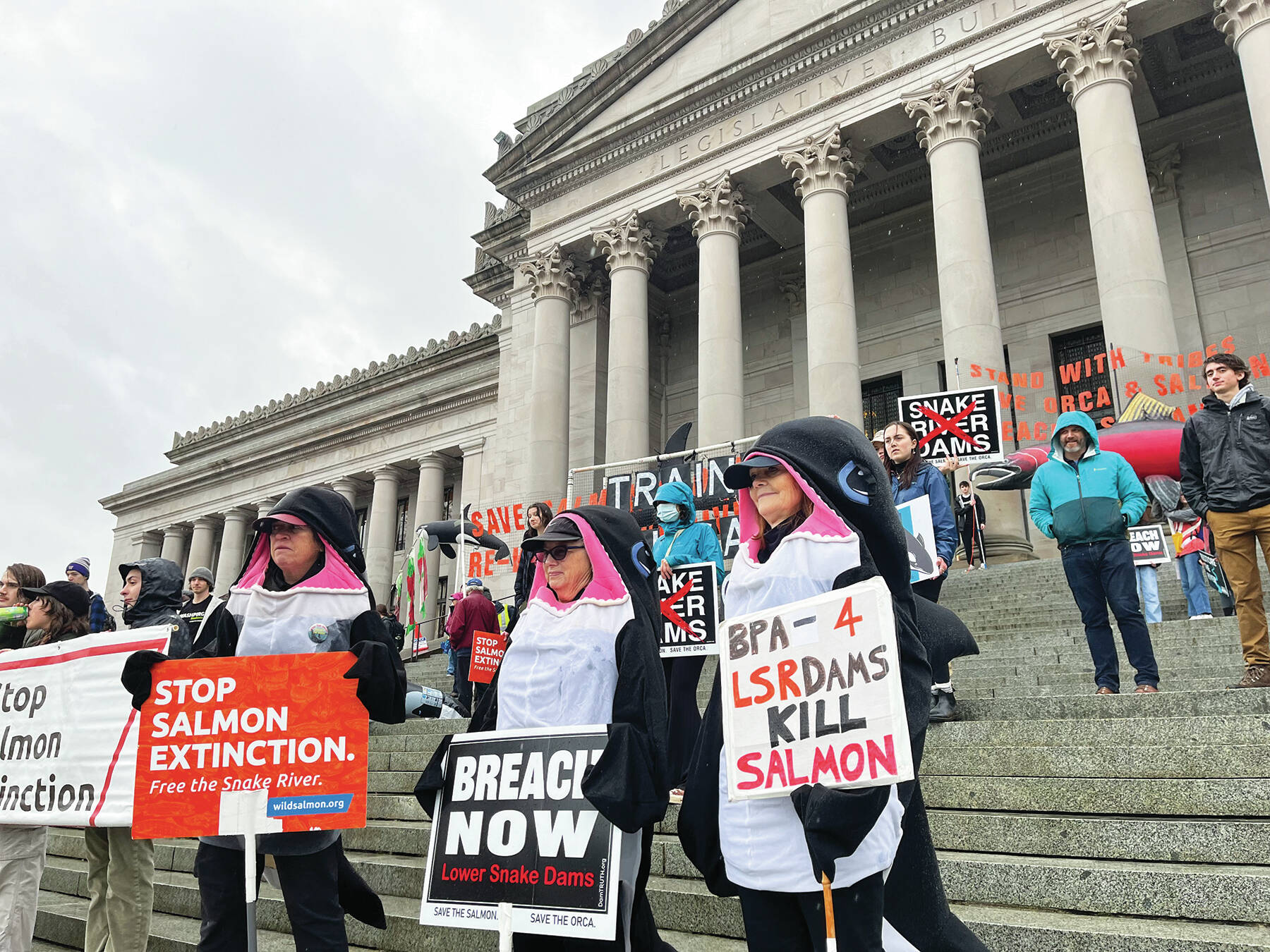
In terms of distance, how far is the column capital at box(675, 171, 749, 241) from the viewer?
2086 cm

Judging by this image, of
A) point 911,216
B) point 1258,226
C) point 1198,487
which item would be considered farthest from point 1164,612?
point 911,216

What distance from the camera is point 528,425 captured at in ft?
77.4

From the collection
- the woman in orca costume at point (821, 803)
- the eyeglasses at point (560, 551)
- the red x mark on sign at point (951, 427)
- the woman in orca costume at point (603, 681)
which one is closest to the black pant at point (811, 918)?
the woman in orca costume at point (821, 803)

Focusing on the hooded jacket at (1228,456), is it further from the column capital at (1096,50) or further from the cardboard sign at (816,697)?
the column capital at (1096,50)

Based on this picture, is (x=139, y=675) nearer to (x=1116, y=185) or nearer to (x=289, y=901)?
(x=289, y=901)

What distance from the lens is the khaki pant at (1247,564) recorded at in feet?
18.7

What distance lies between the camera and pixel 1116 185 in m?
15.6

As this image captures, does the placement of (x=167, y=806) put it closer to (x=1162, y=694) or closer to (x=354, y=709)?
(x=354, y=709)

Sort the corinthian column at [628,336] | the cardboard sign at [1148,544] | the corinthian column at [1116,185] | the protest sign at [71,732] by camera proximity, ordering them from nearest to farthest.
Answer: the protest sign at [71,732] → the cardboard sign at [1148,544] → the corinthian column at [1116,185] → the corinthian column at [628,336]

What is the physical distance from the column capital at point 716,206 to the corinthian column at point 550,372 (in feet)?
13.8

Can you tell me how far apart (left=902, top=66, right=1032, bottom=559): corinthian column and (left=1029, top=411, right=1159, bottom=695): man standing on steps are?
914cm

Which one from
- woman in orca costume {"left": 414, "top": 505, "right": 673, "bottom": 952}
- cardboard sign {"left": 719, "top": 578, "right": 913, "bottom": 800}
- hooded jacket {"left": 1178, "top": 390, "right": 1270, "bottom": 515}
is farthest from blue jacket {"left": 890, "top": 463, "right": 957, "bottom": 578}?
cardboard sign {"left": 719, "top": 578, "right": 913, "bottom": 800}

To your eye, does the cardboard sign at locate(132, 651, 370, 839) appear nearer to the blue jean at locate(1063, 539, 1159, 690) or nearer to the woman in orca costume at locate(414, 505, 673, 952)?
the woman in orca costume at locate(414, 505, 673, 952)

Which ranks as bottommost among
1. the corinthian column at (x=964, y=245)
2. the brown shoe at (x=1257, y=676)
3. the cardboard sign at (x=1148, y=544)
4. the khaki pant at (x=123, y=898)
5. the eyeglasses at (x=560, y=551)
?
the khaki pant at (x=123, y=898)
